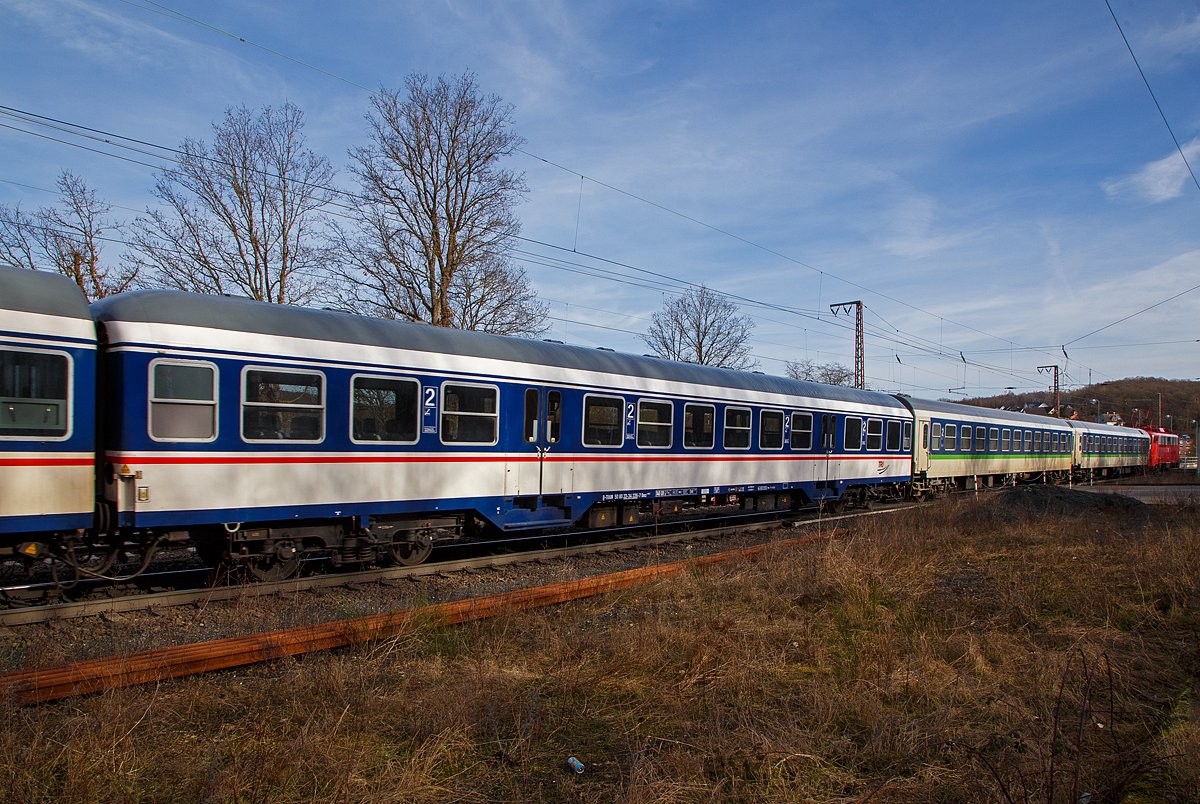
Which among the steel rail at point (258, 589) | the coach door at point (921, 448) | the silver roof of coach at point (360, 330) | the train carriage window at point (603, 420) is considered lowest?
the steel rail at point (258, 589)

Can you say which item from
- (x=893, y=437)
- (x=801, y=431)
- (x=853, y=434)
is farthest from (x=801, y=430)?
(x=893, y=437)

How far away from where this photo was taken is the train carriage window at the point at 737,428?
46.6 ft

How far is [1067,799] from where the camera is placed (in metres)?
3.31

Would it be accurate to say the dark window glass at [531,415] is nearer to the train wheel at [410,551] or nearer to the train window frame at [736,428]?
the train wheel at [410,551]

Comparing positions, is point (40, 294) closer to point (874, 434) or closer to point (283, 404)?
point (283, 404)

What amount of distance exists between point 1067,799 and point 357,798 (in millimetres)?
3400

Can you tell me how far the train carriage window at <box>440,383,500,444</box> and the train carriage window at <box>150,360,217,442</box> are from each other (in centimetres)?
285

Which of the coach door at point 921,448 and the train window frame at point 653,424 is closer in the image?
the train window frame at point 653,424

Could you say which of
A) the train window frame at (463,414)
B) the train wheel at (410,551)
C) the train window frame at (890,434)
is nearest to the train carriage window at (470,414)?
the train window frame at (463,414)

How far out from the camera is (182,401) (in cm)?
734

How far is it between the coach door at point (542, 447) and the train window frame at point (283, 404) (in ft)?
9.87

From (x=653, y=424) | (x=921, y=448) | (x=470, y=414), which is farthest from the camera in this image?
(x=921, y=448)

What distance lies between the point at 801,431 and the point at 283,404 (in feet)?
38.5

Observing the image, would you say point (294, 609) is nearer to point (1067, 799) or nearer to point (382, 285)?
point (1067, 799)
